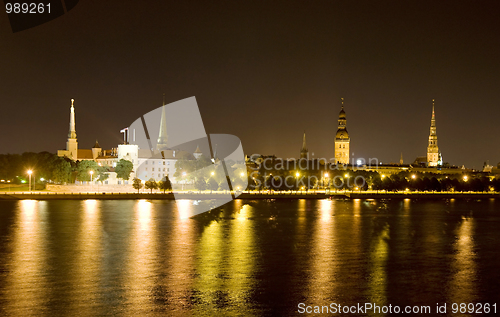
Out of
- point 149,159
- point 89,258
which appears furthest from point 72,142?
point 89,258

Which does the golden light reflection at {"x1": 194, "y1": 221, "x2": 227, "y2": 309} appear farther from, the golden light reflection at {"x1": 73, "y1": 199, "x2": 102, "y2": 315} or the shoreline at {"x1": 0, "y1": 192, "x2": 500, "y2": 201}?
the shoreline at {"x1": 0, "y1": 192, "x2": 500, "y2": 201}

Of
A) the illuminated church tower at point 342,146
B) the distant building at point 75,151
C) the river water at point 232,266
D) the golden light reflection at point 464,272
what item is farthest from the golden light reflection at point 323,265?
the illuminated church tower at point 342,146

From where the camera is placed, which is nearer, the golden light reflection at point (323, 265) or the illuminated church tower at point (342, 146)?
the golden light reflection at point (323, 265)

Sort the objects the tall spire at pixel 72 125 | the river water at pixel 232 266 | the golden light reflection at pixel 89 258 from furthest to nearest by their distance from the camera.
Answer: the tall spire at pixel 72 125, the golden light reflection at pixel 89 258, the river water at pixel 232 266

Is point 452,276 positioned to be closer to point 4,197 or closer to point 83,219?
point 83,219

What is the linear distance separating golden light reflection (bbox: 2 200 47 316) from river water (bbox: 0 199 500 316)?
0.05 metres

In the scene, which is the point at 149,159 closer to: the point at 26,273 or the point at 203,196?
the point at 203,196

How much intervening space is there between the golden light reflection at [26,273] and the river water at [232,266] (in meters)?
0.05

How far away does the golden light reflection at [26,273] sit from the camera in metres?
15.8

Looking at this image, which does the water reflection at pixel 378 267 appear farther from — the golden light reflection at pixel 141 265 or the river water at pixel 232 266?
the golden light reflection at pixel 141 265

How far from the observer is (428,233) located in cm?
3628

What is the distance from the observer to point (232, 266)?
2220cm

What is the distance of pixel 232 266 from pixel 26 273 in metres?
8.35

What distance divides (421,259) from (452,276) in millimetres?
4320
